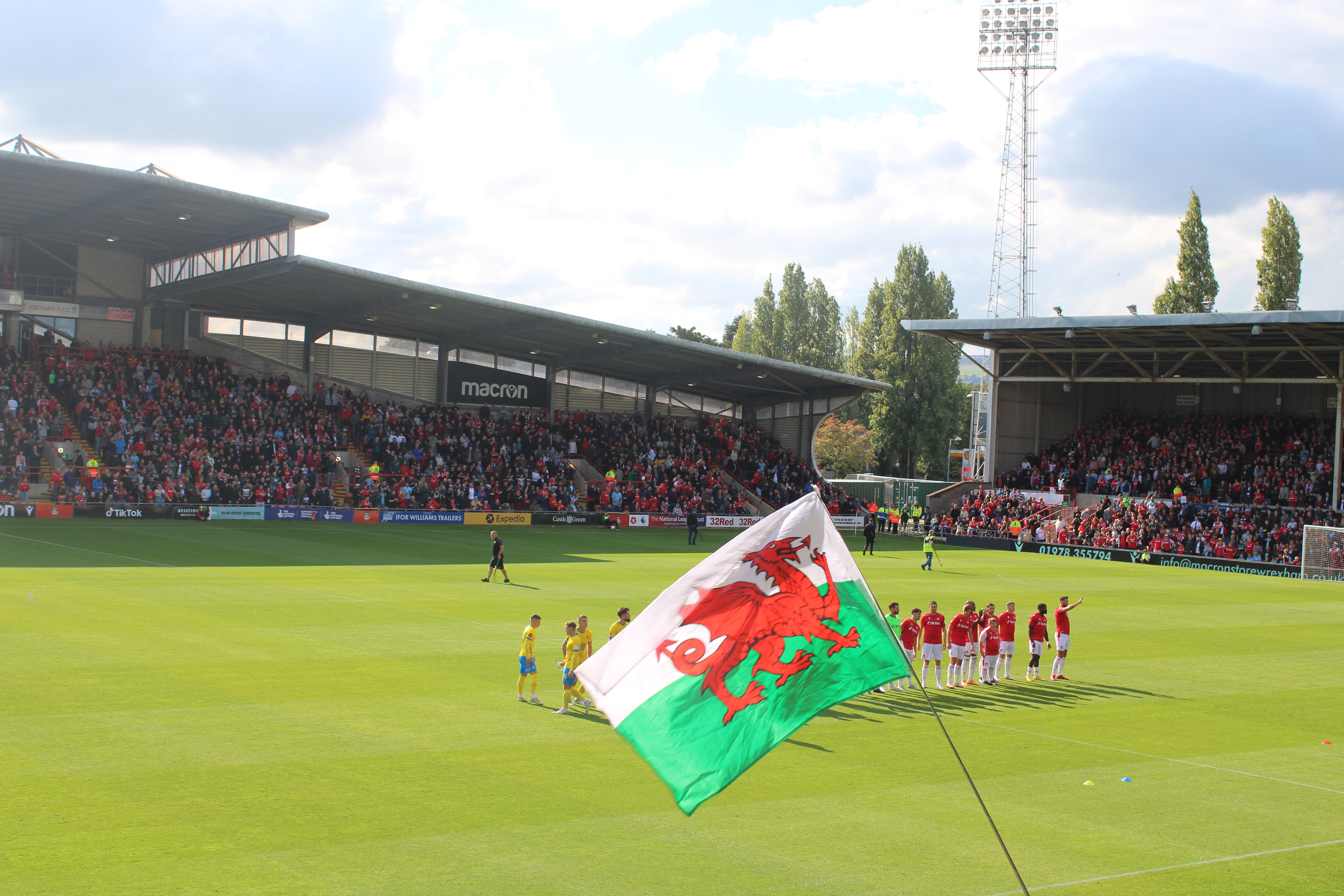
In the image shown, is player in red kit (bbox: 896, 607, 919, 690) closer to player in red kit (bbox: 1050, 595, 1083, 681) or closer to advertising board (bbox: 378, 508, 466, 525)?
player in red kit (bbox: 1050, 595, 1083, 681)

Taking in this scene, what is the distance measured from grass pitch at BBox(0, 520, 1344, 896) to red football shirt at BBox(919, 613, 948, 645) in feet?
4.07

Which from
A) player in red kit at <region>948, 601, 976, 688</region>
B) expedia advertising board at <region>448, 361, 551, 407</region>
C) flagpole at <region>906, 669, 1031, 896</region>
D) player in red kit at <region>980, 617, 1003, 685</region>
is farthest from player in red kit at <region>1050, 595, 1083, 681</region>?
expedia advertising board at <region>448, 361, 551, 407</region>

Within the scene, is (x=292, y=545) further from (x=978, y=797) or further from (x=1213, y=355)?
(x=1213, y=355)

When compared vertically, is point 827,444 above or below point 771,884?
above

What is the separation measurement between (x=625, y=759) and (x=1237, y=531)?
144 ft

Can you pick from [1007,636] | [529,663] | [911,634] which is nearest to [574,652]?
[529,663]

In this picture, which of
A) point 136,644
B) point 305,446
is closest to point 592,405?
point 305,446

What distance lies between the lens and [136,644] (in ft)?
62.3

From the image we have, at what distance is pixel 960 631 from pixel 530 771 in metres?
9.01

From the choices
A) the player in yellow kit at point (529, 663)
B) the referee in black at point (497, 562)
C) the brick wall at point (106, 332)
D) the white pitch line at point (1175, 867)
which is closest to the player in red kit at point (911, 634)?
the player in yellow kit at point (529, 663)

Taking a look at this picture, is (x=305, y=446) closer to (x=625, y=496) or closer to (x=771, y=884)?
(x=625, y=496)

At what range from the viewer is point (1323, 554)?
45594mm

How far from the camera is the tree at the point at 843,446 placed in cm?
10138

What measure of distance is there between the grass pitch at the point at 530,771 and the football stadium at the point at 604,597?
0.26 ft
